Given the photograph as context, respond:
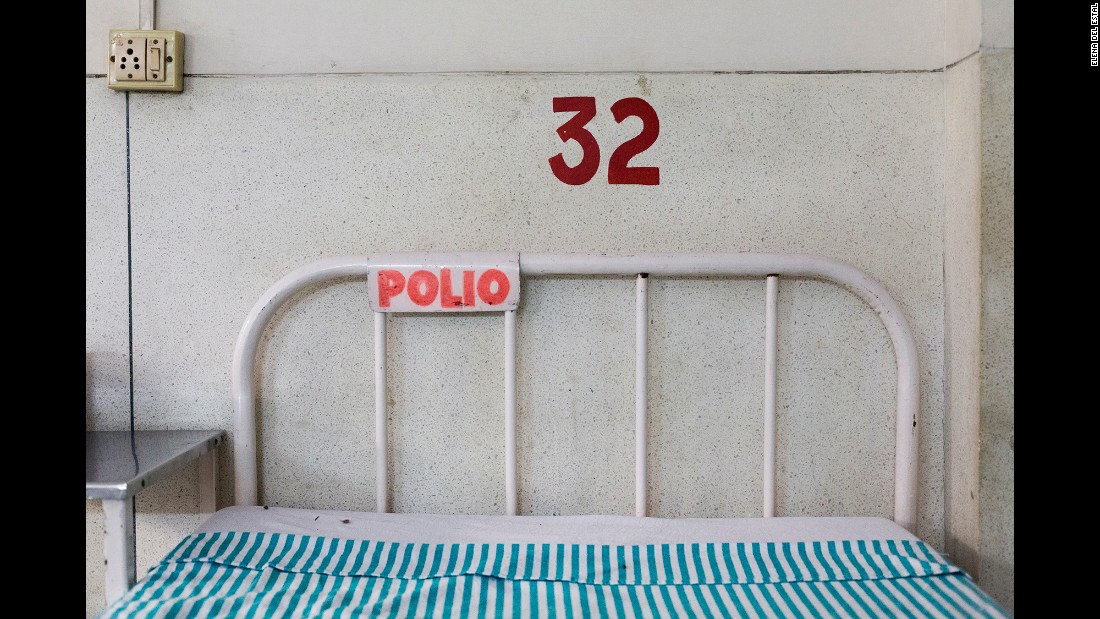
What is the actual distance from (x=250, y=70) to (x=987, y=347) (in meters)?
1.35

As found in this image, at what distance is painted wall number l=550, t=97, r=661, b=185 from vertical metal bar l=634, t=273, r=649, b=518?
0.18 meters

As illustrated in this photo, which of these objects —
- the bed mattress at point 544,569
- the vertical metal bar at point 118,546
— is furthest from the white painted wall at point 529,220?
the vertical metal bar at point 118,546

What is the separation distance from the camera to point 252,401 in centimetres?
132

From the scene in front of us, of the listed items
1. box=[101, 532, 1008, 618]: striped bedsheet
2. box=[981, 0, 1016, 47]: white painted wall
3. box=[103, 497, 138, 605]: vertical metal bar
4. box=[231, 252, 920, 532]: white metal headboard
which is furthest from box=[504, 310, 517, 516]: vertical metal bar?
box=[981, 0, 1016, 47]: white painted wall

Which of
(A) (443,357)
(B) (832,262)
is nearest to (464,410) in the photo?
(A) (443,357)

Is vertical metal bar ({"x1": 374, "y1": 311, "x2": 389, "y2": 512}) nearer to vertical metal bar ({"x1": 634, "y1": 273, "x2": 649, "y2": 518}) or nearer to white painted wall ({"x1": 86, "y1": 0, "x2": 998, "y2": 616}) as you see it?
white painted wall ({"x1": 86, "y1": 0, "x2": 998, "y2": 616})

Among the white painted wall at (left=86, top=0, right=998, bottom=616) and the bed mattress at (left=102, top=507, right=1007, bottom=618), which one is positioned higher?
the white painted wall at (left=86, top=0, right=998, bottom=616)

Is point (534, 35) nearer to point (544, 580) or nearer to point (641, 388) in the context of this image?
point (641, 388)

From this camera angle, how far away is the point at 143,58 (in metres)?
1.30

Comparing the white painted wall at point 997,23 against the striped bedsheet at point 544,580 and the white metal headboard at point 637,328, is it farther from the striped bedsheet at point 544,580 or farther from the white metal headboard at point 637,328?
the striped bedsheet at point 544,580

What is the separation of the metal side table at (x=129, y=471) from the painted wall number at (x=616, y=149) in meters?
0.78

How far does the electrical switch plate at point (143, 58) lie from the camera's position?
1.30 m

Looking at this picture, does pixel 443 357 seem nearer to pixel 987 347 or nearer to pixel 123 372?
pixel 123 372

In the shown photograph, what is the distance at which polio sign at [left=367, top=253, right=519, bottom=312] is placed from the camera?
1289 mm
